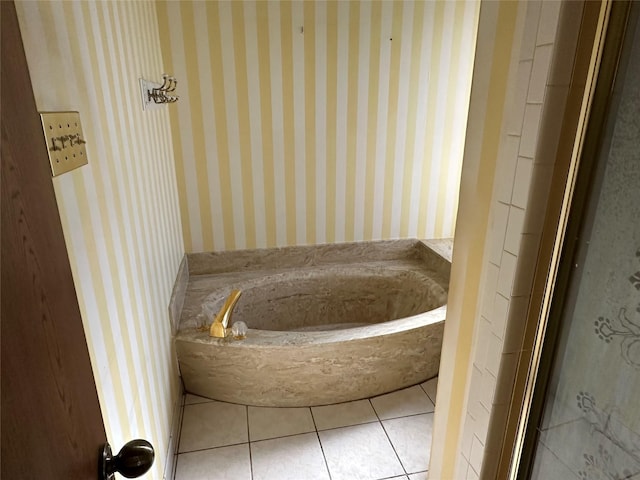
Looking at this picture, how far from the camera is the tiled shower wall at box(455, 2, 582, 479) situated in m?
0.84

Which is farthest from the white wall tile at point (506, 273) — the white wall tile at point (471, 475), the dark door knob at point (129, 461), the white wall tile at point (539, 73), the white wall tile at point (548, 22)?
the dark door knob at point (129, 461)

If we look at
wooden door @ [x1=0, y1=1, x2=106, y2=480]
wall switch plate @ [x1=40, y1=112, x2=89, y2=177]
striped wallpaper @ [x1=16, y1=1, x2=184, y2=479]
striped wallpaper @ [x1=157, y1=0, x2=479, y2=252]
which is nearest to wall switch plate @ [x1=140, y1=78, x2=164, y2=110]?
striped wallpaper @ [x1=16, y1=1, x2=184, y2=479]

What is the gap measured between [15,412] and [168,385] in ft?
4.93

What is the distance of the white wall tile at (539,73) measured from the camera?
84 cm

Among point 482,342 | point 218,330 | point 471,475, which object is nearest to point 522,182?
point 482,342

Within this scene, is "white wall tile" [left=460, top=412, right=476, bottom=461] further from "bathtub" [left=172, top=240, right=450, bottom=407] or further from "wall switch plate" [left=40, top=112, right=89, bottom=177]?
"wall switch plate" [left=40, top=112, right=89, bottom=177]

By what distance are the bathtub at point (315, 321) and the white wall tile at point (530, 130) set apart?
4.18ft

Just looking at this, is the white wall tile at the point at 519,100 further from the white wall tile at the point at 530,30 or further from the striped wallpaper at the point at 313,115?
the striped wallpaper at the point at 313,115

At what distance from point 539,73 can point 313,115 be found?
5.87 feet

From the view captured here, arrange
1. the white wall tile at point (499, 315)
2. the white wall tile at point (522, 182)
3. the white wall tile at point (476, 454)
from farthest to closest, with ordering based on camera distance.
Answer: the white wall tile at point (476, 454) → the white wall tile at point (499, 315) → the white wall tile at point (522, 182)

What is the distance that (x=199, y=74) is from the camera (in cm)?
230

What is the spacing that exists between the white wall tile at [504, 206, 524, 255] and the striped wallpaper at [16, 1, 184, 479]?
3.23 feet

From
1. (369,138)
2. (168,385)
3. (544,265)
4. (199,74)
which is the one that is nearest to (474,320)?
(544,265)

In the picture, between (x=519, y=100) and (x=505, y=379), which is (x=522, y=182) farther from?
(x=505, y=379)
